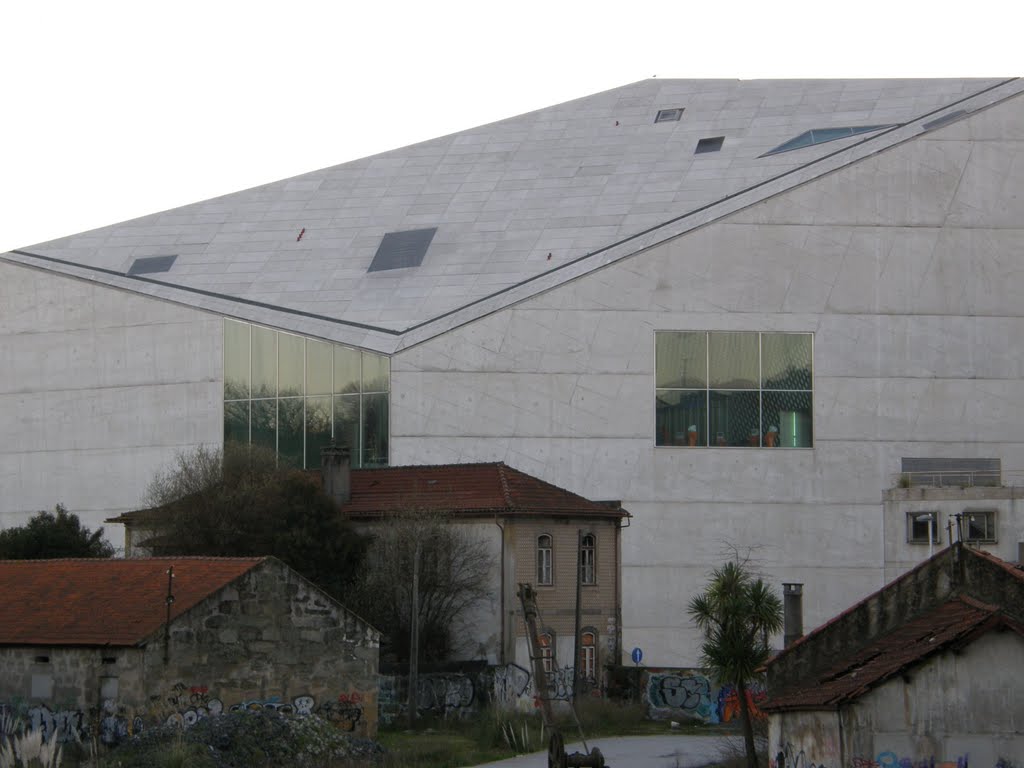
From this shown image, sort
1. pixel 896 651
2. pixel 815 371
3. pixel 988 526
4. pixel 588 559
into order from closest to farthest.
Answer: pixel 896 651 → pixel 588 559 → pixel 988 526 → pixel 815 371

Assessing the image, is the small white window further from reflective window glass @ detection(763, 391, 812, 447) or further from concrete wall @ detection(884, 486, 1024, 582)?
reflective window glass @ detection(763, 391, 812, 447)

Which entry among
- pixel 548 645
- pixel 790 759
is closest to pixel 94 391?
pixel 548 645

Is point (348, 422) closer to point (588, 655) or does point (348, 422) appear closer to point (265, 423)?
point (265, 423)

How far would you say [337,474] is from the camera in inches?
2131

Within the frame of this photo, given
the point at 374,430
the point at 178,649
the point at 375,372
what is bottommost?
the point at 178,649

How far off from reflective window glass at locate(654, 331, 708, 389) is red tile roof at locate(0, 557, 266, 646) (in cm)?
3057

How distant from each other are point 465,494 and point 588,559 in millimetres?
4206

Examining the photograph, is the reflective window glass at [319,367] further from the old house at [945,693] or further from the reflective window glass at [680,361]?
the old house at [945,693]

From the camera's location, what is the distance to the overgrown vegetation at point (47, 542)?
2152 inches

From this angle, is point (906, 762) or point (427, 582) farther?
point (427, 582)

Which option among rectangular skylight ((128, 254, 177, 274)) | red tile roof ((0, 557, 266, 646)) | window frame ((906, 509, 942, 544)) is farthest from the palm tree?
rectangular skylight ((128, 254, 177, 274))

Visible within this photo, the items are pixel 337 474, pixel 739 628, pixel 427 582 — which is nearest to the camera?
pixel 739 628

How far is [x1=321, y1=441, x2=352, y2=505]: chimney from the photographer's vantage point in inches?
2127

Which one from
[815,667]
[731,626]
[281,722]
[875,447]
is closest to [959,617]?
[815,667]
